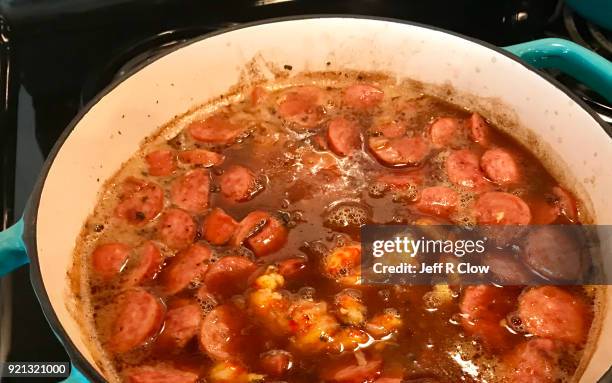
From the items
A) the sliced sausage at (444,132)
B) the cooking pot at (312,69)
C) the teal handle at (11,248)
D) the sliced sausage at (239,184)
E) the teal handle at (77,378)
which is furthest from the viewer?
the sliced sausage at (444,132)

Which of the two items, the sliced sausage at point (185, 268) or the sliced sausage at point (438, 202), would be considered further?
the sliced sausage at point (438, 202)

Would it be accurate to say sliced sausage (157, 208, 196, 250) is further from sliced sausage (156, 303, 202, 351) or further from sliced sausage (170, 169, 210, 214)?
sliced sausage (156, 303, 202, 351)

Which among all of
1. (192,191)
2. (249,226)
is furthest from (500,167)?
(192,191)

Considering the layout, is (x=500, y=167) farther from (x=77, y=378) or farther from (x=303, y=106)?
(x=77, y=378)

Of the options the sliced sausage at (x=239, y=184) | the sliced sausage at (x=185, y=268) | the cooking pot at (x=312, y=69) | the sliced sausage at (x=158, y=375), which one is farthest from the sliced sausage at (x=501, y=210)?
the sliced sausage at (x=158, y=375)

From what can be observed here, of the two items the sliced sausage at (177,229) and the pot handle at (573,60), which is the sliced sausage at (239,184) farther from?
the pot handle at (573,60)
